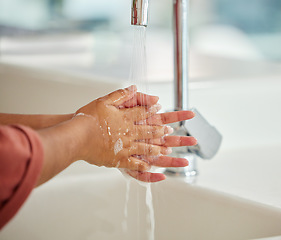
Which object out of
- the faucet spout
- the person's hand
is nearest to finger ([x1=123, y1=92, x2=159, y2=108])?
the person's hand

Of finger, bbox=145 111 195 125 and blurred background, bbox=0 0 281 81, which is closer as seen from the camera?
finger, bbox=145 111 195 125

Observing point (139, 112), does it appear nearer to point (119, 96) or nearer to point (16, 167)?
point (119, 96)

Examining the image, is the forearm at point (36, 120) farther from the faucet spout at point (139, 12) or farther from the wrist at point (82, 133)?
the faucet spout at point (139, 12)

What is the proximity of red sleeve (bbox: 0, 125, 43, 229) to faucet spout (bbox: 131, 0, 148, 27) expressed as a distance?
0.19m

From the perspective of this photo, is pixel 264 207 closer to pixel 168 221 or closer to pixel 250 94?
pixel 168 221

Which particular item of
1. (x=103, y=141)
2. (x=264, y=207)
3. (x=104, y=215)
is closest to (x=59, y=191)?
(x=104, y=215)

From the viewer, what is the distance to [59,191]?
2.31 ft

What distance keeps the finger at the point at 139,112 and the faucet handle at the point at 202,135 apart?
0.05 m

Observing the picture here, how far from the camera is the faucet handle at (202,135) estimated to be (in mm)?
625

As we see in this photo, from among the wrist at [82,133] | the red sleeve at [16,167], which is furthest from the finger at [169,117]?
the red sleeve at [16,167]

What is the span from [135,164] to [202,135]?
0.11 m

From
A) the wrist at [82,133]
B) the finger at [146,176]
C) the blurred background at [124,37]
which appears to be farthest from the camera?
the blurred background at [124,37]

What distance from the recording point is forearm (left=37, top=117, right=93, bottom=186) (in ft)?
1.37

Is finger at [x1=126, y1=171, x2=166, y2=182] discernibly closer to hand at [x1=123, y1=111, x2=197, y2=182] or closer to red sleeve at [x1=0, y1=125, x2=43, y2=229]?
hand at [x1=123, y1=111, x2=197, y2=182]
